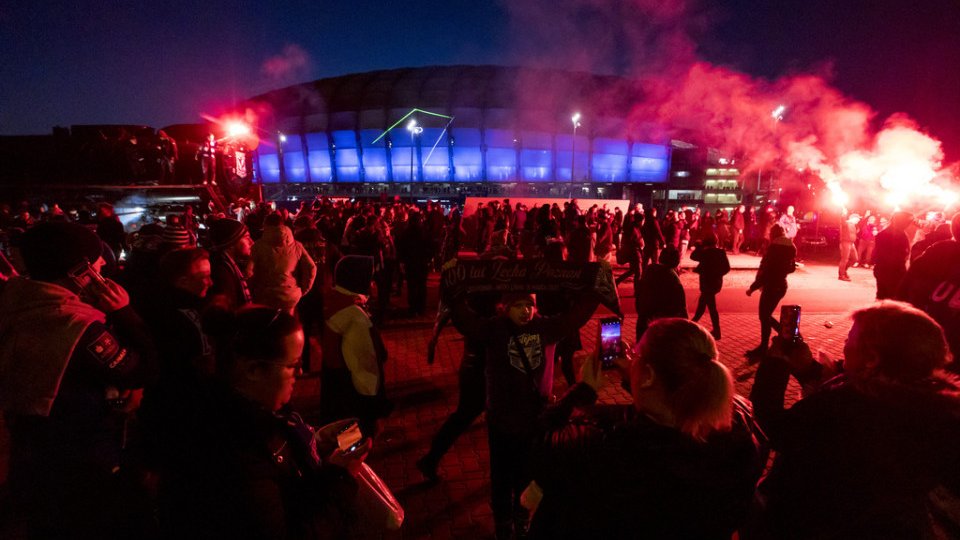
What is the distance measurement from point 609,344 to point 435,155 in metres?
50.6

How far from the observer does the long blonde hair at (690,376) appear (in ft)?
4.60

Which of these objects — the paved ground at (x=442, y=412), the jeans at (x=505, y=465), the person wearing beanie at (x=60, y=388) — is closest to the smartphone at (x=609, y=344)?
the jeans at (x=505, y=465)

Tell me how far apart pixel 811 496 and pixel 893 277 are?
853 centimetres

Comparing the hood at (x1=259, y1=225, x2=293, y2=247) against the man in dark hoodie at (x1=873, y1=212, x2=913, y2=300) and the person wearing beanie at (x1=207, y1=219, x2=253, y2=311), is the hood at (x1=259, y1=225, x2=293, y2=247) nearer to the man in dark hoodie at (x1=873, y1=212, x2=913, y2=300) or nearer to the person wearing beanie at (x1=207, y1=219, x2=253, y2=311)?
the person wearing beanie at (x1=207, y1=219, x2=253, y2=311)

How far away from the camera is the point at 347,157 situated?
52.5 meters

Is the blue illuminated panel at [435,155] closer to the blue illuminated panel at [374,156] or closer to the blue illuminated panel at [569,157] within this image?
the blue illuminated panel at [374,156]

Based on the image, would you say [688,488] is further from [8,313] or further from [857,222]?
[857,222]

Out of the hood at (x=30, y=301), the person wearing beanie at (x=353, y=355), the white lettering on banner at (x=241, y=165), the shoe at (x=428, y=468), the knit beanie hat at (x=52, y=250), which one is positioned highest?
the white lettering on banner at (x=241, y=165)

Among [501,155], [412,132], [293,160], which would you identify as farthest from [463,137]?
[293,160]

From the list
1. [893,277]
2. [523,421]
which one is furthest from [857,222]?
[523,421]

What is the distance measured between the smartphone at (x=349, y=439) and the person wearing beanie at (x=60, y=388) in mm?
1053

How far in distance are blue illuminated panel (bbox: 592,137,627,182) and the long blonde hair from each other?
54025mm

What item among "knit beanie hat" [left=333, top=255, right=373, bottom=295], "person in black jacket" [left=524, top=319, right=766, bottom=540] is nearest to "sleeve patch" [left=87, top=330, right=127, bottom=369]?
"knit beanie hat" [left=333, top=255, right=373, bottom=295]

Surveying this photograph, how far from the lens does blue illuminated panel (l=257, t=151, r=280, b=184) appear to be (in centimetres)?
5531
